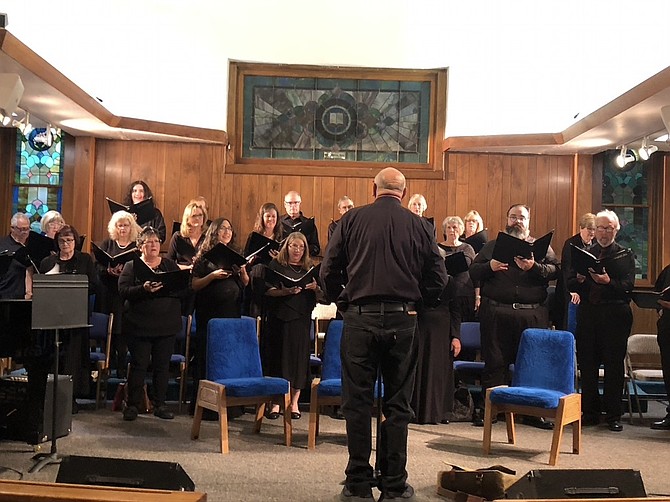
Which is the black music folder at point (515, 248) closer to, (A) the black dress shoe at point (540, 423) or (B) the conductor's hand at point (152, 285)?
(A) the black dress shoe at point (540, 423)

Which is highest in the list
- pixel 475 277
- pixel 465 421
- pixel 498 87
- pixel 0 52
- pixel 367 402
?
pixel 498 87

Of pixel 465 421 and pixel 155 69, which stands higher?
pixel 155 69

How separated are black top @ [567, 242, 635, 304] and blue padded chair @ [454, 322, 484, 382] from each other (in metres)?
0.95

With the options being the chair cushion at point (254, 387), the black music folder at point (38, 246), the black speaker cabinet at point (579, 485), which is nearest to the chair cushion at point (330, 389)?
the chair cushion at point (254, 387)

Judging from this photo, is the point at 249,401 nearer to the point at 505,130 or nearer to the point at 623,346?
the point at 623,346

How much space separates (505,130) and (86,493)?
27.2 ft

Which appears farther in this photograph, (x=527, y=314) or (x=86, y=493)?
(x=527, y=314)

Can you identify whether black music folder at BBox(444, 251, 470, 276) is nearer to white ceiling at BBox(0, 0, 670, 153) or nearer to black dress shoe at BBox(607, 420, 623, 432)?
black dress shoe at BBox(607, 420, 623, 432)

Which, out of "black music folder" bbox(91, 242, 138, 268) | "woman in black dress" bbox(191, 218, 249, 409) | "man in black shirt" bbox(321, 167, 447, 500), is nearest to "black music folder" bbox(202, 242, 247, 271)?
"woman in black dress" bbox(191, 218, 249, 409)

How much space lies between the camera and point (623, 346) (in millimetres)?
6992

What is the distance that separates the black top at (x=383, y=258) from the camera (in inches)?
175

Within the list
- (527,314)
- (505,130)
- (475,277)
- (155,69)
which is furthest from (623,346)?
(155,69)

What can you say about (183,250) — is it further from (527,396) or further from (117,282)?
(527,396)

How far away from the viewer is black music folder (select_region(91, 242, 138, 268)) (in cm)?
705
